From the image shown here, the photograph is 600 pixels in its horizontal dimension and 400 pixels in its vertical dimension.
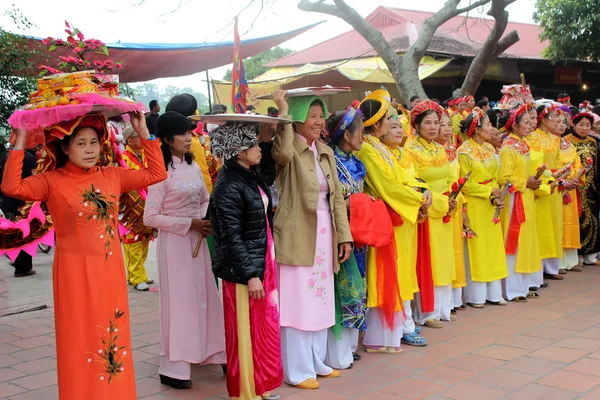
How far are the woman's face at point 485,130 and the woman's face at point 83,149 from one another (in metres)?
4.05

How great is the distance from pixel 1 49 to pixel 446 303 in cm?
590

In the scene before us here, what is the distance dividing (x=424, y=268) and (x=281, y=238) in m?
1.72

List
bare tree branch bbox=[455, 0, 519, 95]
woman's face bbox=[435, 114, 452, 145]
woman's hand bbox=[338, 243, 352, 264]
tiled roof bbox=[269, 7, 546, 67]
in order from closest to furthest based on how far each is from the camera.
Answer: woman's hand bbox=[338, 243, 352, 264] < woman's face bbox=[435, 114, 452, 145] < bare tree branch bbox=[455, 0, 519, 95] < tiled roof bbox=[269, 7, 546, 67]

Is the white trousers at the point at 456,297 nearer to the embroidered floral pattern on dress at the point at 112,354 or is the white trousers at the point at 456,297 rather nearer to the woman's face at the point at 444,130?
the woman's face at the point at 444,130

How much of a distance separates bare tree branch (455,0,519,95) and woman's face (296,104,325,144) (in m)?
7.96

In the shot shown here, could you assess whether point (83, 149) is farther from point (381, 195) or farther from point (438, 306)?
point (438, 306)

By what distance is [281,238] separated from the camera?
4438 mm

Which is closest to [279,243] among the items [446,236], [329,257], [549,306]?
[329,257]

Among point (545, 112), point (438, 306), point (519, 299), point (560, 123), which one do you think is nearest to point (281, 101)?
point (438, 306)

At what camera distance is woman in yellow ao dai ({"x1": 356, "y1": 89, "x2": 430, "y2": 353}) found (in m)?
5.06

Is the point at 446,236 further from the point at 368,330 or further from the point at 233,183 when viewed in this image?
the point at 233,183

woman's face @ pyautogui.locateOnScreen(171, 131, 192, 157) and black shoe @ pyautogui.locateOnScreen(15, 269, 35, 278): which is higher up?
woman's face @ pyautogui.locateOnScreen(171, 131, 192, 157)

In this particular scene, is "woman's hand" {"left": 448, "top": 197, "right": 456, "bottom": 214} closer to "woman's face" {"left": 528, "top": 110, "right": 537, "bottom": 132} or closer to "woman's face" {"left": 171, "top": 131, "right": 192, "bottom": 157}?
"woman's face" {"left": 528, "top": 110, "right": 537, "bottom": 132}

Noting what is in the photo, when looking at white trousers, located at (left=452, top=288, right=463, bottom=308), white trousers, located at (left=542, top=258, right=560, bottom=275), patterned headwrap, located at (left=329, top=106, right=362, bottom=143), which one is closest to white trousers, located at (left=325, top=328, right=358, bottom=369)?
patterned headwrap, located at (left=329, top=106, right=362, bottom=143)
